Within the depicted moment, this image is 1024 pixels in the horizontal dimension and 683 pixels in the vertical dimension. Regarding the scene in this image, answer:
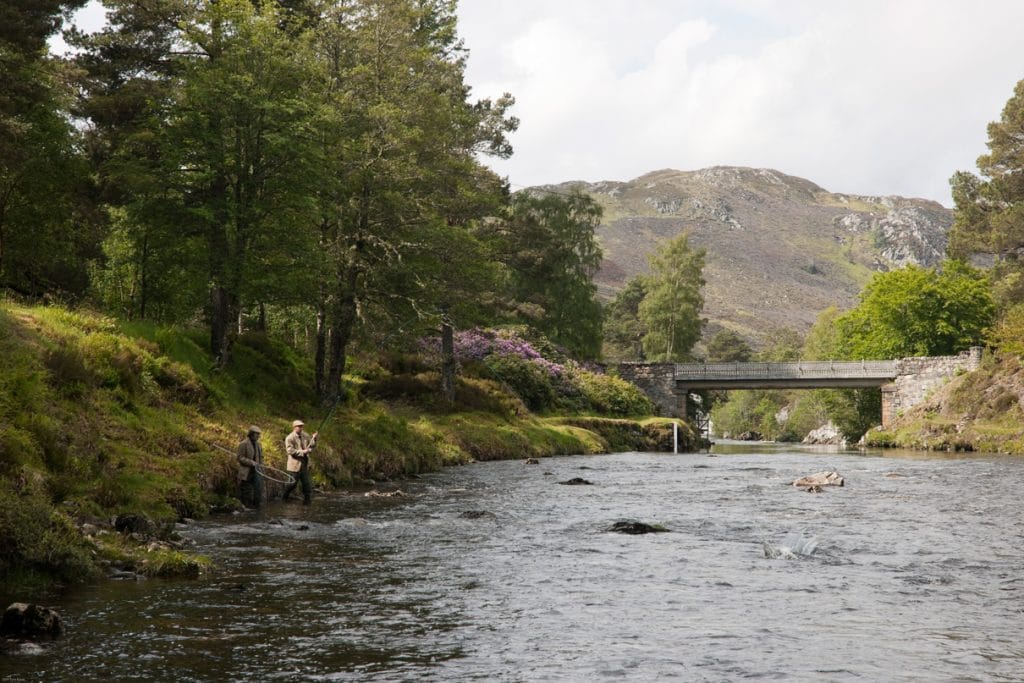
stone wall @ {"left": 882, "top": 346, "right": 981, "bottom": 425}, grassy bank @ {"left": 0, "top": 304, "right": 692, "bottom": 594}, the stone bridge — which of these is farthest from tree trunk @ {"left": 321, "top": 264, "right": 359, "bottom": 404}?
stone wall @ {"left": 882, "top": 346, "right": 981, "bottom": 425}

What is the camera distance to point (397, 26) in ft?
128

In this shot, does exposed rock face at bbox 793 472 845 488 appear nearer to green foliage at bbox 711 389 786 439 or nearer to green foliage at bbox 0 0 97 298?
green foliage at bbox 0 0 97 298

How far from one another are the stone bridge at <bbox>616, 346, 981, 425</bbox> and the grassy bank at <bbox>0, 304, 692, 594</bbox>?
1613 inches

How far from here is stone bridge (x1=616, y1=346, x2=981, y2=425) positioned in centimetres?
7925

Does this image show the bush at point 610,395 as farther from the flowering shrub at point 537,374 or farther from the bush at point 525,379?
the bush at point 525,379

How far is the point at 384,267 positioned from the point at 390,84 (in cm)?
817

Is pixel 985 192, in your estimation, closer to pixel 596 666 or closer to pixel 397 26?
pixel 397 26

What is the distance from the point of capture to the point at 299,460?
79.6 feet

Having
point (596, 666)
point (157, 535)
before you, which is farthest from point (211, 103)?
point (596, 666)

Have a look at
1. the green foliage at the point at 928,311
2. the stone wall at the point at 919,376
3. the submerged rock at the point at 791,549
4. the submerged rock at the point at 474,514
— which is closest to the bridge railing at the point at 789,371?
the stone wall at the point at 919,376

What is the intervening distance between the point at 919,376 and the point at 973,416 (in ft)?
35.6

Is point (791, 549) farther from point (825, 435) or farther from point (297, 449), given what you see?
point (825, 435)

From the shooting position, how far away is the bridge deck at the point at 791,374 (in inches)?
3172

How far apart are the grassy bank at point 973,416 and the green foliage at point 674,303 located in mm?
31754
